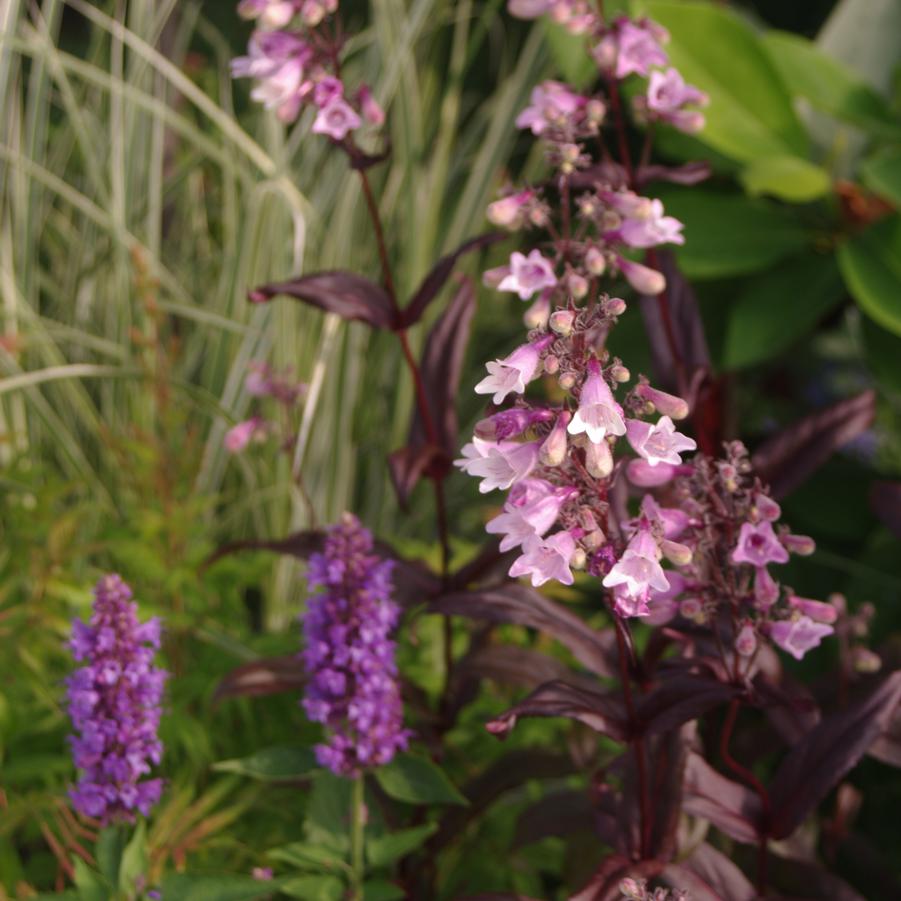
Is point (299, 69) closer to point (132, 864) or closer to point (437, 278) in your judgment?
point (437, 278)

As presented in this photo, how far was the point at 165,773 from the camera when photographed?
162cm

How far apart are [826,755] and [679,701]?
0.18 meters

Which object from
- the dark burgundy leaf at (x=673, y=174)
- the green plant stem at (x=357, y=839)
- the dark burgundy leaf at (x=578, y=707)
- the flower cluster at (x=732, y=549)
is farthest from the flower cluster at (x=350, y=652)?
the dark burgundy leaf at (x=673, y=174)

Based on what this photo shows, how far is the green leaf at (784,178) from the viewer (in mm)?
1688

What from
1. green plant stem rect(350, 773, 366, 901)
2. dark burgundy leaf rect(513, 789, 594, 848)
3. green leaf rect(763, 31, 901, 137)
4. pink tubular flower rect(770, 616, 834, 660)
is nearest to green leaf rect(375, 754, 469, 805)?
green plant stem rect(350, 773, 366, 901)

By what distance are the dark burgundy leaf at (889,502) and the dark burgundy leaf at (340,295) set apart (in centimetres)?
60

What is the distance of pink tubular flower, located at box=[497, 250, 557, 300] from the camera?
1145 millimetres

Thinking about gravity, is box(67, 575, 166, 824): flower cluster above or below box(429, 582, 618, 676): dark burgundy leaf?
below

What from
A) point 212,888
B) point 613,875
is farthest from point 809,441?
point 212,888

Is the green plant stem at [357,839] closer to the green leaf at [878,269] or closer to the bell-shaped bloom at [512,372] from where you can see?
the bell-shaped bloom at [512,372]

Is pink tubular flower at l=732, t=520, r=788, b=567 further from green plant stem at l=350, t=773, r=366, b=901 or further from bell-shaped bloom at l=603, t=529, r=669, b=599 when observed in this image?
green plant stem at l=350, t=773, r=366, b=901

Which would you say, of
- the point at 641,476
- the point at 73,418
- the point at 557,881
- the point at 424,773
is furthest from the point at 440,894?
the point at 73,418

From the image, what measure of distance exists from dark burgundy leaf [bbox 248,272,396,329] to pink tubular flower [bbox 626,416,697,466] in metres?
0.50

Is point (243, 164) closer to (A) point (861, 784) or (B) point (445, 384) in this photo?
(B) point (445, 384)
